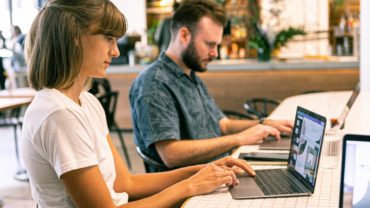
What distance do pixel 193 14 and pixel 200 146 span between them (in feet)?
2.36

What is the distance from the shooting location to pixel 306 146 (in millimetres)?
1689

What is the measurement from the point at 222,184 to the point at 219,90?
4802 mm

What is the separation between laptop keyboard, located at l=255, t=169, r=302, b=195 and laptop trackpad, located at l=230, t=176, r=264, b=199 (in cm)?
2

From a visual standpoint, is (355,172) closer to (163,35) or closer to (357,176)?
(357,176)

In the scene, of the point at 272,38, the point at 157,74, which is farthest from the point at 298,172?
the point at 272,38

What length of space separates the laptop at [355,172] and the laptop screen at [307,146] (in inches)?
14.6

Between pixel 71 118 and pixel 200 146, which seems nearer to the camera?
pixel 71 118

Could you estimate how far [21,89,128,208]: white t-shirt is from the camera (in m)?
1.42

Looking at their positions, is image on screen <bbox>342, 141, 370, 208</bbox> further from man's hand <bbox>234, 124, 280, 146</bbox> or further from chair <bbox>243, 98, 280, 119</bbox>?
chair <bbox>243, 98, 280, 119</bbox>

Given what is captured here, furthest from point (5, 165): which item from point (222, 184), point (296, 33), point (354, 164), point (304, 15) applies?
point (304, 15)

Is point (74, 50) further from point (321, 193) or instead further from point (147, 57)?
point (147, 57)

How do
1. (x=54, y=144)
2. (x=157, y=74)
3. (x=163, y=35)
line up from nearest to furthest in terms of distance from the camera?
(x=54, y=144) < (x=157, y=74) < (x=163, y=35)

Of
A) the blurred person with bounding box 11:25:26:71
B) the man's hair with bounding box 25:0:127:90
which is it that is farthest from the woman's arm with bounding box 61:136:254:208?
the blurred person with bounding box 11:25:26:71

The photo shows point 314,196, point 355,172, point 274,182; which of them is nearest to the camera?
point 355,172
